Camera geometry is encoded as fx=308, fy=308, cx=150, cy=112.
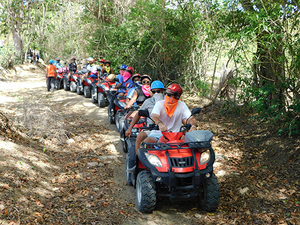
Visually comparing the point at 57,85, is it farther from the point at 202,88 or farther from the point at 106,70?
the point at 202,88

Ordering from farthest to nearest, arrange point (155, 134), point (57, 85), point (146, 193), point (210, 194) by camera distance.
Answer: point (57, 85), point (155, 134), point (210, 194), point (146, 193)

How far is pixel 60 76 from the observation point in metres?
17.8

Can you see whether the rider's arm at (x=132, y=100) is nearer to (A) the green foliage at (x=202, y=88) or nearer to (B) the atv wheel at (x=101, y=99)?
(B) the atv wheel at (x=101, y=99)

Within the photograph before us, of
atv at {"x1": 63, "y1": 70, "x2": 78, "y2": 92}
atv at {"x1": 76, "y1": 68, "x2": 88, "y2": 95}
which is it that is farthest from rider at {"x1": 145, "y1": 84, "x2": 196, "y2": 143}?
atv at {"x1": 63, "y1": 70, "x2": 78, "y2": 92}

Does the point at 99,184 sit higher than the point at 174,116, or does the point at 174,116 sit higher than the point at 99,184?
the point at 174,116

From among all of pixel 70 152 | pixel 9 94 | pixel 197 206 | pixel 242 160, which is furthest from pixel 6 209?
pixel 9 94

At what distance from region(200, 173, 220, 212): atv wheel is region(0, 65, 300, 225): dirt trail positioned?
15cm

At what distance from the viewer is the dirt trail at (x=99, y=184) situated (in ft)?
15.2

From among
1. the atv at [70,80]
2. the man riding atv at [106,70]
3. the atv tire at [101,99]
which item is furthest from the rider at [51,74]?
the atv tire at [101,99]

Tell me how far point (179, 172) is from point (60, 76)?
48.4 feet

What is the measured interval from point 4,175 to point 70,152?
2732 millimetres

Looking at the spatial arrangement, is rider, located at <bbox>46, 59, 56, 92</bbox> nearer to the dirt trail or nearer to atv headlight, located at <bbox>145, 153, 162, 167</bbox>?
the dirt trail

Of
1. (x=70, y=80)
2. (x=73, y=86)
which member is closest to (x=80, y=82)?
(x=73, y=86)

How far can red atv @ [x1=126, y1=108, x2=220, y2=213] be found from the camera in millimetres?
4543
